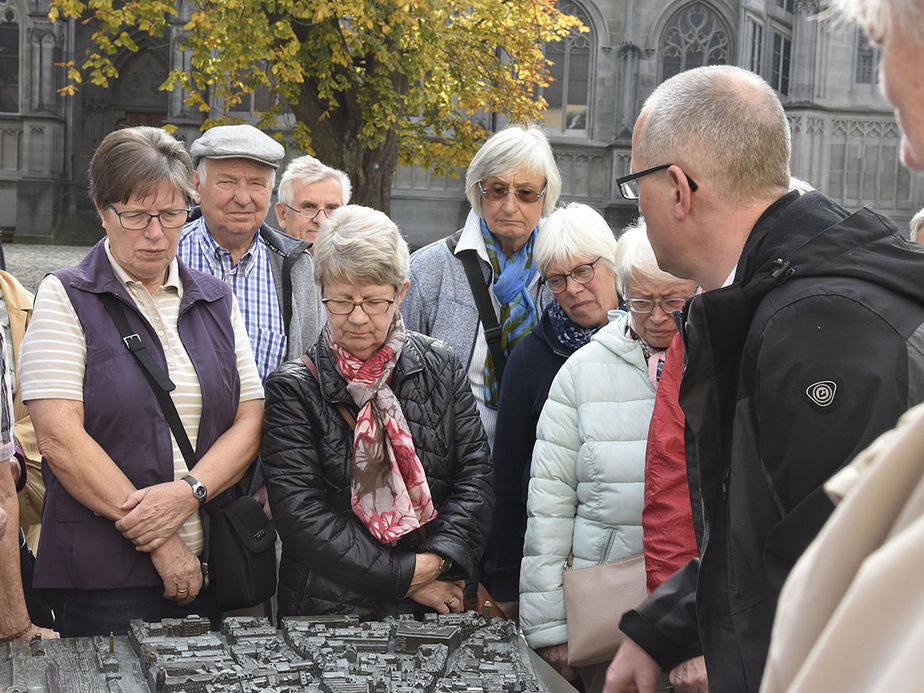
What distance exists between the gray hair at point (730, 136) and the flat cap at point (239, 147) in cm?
249

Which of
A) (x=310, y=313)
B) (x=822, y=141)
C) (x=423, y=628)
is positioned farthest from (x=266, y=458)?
(x=822, y=141)

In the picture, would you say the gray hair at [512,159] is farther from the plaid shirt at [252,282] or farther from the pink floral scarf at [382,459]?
the pink floral scarf at [382,459]

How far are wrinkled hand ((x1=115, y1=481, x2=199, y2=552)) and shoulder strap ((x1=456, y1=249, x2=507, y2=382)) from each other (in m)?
1.40

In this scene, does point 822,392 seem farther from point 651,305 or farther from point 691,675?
point 651,305

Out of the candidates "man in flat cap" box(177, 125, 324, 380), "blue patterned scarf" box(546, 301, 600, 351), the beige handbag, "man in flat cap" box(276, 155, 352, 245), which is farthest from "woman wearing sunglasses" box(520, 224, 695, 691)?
"man in flat cap" box(276, 155, 352, 245)

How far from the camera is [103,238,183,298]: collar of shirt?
3.61 metres

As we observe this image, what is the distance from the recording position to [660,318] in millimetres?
3584

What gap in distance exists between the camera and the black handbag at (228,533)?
3469mm

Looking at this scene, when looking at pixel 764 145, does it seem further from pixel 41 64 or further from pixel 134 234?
pixel 41 64

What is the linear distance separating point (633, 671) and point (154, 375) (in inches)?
67.7

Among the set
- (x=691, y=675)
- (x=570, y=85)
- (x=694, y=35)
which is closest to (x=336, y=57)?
(x=691, y=675)

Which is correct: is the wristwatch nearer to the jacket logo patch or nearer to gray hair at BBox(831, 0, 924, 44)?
the jacket logo patch

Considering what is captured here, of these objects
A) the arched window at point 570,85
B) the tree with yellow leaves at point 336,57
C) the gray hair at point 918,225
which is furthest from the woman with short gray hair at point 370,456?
the arched window at point 570,85

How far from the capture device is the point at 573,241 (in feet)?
13.4
